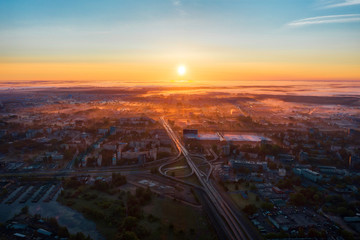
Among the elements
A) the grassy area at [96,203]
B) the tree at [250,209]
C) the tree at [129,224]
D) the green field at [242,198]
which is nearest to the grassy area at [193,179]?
the green field at [242,198]

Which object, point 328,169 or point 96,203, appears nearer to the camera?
point 96,203

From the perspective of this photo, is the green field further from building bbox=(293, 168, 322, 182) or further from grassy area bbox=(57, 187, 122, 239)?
grassy area bbox=(57, 187, 122, 239)

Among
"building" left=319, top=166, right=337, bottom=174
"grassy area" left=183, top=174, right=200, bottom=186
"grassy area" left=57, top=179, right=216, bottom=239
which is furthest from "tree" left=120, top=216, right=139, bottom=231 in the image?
"building" left=319, top=166, right=337, bottom=174

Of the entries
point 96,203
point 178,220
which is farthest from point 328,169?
point 96,203

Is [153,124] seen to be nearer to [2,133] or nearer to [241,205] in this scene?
[2,133]

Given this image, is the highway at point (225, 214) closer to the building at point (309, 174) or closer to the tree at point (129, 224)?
the tree at point (129, 224)

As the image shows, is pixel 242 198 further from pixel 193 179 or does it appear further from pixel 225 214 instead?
pixel 193 179

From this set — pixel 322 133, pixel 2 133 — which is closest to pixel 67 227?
pixel 2 133

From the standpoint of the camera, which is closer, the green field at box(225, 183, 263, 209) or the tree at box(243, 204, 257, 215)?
the tree at box(243, 204, 257, 215)

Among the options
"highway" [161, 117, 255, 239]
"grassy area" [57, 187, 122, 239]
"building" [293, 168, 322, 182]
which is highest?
"building" [293, 168, 322, 182]
